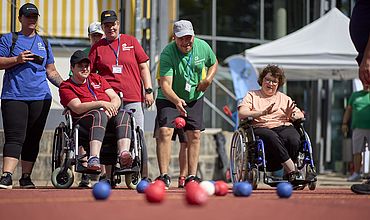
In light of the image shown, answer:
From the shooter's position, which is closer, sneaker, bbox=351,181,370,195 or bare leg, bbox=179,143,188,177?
sneaker, bbox=351,181,370,195

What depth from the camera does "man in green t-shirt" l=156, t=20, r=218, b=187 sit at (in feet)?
32.1

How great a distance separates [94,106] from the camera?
9297 millimetres

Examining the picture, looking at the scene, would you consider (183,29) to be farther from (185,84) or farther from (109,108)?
(109,108)

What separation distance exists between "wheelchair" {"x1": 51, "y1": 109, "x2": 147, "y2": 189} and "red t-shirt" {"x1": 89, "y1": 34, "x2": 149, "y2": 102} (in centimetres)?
33

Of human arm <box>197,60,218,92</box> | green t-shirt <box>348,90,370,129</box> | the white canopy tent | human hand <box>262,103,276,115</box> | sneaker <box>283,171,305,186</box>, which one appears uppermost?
the white canopy tent

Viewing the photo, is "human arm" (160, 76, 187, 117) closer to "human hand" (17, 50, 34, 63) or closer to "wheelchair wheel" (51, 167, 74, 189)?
"wheelchair wheel" (51, 167, 74, 189)

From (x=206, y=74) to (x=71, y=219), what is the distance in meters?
5.52

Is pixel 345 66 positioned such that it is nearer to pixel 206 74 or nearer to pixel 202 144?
pixel 202 144

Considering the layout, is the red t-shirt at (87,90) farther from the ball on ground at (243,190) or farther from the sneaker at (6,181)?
the ball on ground at (243,190)

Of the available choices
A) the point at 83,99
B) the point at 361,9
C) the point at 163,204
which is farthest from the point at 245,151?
the point at 163,204

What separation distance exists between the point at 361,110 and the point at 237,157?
5.19m

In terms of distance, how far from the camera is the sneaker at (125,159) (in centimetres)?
900

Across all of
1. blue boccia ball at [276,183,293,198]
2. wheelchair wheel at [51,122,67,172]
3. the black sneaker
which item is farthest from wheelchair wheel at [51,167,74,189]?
blue boccia ball at [276,183,293,198]

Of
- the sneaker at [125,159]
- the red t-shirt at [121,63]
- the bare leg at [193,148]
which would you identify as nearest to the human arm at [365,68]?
the sneaker at [125,159]
